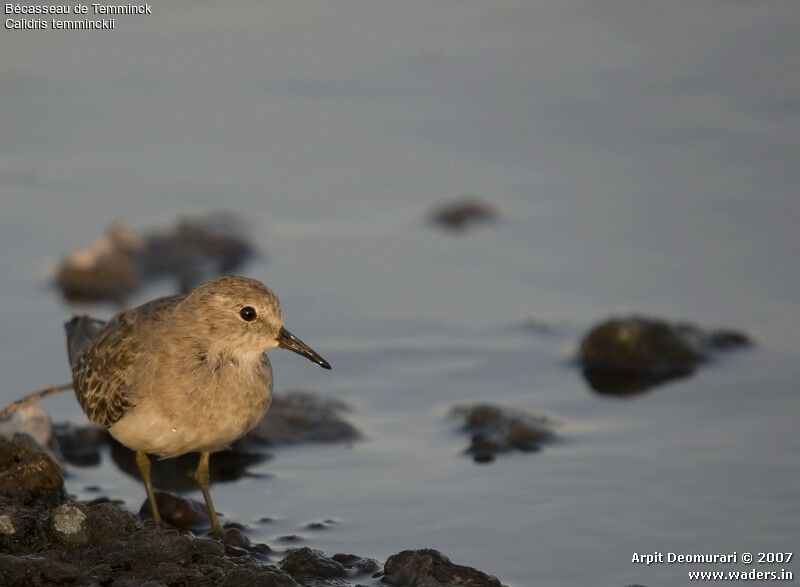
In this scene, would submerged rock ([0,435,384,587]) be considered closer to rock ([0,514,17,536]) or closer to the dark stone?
rock ([0,514,17,536])

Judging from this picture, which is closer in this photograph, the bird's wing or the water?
the bird's wing

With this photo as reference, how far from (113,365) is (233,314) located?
67 centimetres

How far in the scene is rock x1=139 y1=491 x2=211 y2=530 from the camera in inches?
319

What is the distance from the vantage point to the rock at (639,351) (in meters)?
9.92

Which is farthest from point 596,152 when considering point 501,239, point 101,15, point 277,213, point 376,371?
point 101,15

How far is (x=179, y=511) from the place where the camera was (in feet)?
26.7

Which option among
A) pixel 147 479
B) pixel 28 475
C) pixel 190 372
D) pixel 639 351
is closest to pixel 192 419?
pixel 190 372

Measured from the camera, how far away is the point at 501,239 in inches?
455

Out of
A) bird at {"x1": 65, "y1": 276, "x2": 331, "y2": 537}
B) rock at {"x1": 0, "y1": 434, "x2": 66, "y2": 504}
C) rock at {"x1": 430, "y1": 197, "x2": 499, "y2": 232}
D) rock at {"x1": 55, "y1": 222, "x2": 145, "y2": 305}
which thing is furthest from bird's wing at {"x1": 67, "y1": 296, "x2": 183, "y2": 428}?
rock at {"x1": 430, "y1": 197, "x2": 499, "y2": 232}

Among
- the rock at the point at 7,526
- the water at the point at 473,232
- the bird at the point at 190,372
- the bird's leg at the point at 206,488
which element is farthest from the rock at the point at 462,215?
the rock at the point at 7,526

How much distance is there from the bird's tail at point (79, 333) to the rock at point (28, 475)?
3.10 feet

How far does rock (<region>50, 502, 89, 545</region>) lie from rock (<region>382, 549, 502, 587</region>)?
1.36m

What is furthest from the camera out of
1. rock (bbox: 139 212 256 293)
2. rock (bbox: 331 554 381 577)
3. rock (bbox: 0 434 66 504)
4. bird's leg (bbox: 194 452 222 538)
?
rock (bbox: 139 212 256 293)

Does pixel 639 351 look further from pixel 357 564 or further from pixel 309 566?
pixel 309 566
